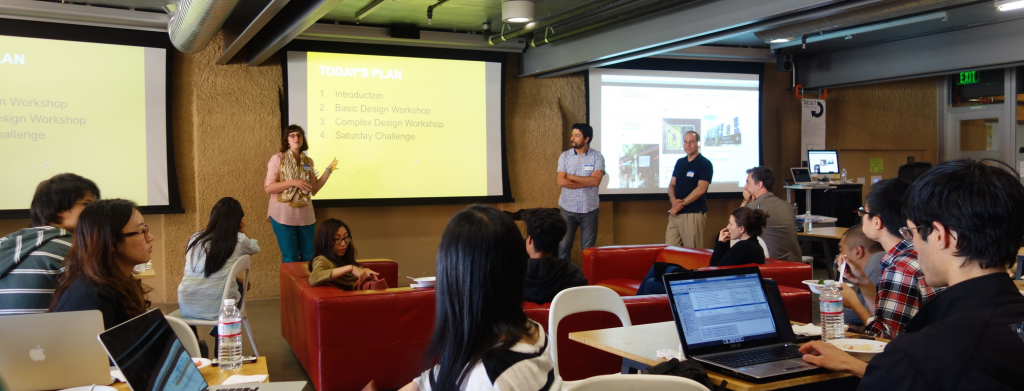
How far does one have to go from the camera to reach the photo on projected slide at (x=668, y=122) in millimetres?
7762

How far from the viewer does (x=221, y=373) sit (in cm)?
201

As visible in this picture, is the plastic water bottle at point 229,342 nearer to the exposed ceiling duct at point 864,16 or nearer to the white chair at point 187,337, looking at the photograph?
the white chair at point 187,337

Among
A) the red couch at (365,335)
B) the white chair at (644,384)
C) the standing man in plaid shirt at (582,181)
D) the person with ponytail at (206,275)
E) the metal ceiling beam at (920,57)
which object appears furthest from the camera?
the metal ceiling beam at (920,57)

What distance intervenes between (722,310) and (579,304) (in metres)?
0.84

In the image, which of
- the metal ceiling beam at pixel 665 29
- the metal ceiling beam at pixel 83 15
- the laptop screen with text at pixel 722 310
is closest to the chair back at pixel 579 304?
the laptop screen with text at pixel 722 310

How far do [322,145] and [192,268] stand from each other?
2883 millimetres

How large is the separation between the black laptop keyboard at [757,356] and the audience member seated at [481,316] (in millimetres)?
902

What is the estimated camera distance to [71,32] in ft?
18.7

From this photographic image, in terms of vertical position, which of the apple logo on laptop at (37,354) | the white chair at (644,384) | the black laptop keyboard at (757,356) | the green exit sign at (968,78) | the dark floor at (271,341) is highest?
the green exit sign at (968,78)

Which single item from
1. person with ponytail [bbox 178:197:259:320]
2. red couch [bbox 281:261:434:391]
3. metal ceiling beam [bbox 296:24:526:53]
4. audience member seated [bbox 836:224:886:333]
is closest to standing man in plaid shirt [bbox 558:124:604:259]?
metal ceiling beam [bbox 296:24:526:53]

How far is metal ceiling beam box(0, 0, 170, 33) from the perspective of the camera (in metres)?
5.34

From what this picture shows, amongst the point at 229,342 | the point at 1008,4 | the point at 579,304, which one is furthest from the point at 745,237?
the point at 229,342

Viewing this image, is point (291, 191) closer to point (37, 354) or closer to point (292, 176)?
point (292, 176)

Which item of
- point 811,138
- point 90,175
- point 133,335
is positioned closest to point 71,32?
point 90,175
